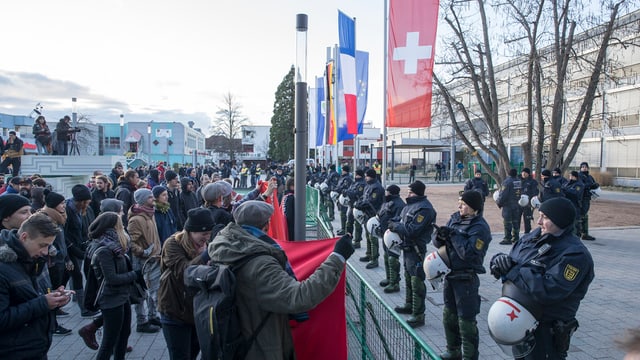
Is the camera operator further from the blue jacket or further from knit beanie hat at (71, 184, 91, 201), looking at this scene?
the blue jacket

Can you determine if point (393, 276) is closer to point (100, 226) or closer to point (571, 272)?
point (571, 272)

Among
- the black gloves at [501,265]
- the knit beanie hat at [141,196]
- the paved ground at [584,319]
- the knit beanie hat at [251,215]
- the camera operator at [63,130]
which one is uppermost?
the camera operator at [63,130]

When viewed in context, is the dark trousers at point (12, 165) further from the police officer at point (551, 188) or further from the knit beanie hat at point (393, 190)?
the police officer at point (551, 188)

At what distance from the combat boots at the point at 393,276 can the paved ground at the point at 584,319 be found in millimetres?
113

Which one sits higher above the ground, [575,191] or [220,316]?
[575,191]

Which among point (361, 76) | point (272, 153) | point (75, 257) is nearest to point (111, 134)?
point (272, 153)

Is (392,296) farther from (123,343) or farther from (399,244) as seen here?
(123,343)

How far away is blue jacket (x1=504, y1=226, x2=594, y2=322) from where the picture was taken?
330cm

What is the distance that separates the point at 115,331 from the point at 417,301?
3.88m

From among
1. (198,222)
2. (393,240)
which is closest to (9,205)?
(198,222)

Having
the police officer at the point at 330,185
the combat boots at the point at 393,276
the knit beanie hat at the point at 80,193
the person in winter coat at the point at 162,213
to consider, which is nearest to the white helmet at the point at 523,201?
the combat boots at the point at 393,276

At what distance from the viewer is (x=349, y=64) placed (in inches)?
493

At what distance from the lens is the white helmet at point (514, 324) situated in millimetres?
3291

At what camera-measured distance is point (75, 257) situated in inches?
247
